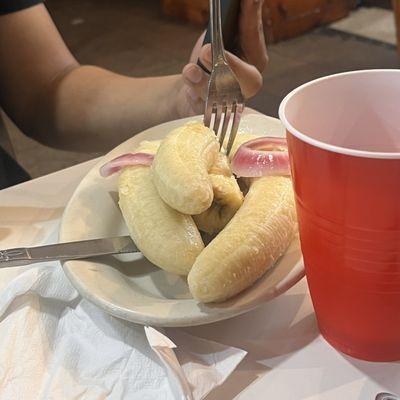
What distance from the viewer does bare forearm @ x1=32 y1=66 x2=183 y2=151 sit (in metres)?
0.92

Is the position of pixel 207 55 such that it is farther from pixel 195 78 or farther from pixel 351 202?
pixel 351 202

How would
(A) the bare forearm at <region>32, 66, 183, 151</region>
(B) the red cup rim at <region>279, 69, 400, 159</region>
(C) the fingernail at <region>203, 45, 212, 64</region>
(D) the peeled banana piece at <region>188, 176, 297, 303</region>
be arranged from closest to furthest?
1. (B) the red cup rim at <region>279, 69, 400, 159</region>
2. (D) the peeled banana piece at <region>188, 176, 297, 303</region>
3. (C) the fingernail at <region>203, 45, 212, 64</region>
4. (A) the bare forearm at <region>32, 66, 183, 151</region>

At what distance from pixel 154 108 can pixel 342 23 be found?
211 cm

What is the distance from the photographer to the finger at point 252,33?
0.76m

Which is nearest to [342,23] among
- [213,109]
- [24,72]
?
[24,72]

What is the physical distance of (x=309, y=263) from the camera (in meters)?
0.42

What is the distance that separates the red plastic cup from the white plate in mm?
38

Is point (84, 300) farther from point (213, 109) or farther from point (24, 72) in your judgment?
point (24, 72)

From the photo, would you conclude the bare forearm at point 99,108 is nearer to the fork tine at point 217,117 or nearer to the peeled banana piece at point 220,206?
the fork tine at point 217,117

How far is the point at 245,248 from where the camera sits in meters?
0.44

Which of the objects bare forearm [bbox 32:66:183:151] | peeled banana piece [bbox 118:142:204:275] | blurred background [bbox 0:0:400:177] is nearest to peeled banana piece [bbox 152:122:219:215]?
peeled banana piece [bbox 118:142:204:275]

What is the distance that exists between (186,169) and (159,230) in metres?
0.05

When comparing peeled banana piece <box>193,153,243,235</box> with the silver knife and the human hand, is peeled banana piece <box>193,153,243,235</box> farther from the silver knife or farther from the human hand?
the human hand

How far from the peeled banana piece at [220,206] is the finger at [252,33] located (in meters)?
0.31
